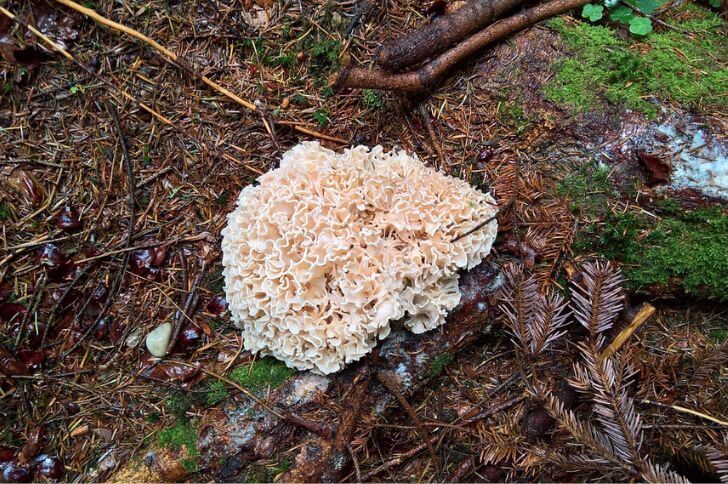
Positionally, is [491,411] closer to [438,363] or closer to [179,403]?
[438,363]

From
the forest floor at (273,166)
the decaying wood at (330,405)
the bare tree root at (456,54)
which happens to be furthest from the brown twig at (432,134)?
the decaying wood at (330,405)

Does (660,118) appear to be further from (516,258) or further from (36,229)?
(36,229)

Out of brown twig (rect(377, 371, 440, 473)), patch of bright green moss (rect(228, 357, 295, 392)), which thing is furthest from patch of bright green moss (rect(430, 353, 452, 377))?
patch of bright green moss (rect(228, 357, 295, 392))

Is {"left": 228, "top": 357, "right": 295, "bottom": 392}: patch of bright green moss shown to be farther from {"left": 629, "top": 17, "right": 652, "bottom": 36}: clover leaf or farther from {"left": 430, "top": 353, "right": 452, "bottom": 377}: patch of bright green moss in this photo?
{"left": 629, "top": 17, "right": 652, "bottom": 36}: clover leaf

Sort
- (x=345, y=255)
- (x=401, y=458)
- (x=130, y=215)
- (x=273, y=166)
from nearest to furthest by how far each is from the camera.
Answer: (x=345, y=255) → (x=401, y=458) → (x=130, y=215) → (x=273, y=166)

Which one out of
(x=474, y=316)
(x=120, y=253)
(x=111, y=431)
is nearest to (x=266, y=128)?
(x=120, y=253)

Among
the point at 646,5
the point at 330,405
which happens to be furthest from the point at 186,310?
the point at 646,5

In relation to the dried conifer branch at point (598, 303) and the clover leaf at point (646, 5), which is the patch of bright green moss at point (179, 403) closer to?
the dried conifer branch at point (598, 303)
